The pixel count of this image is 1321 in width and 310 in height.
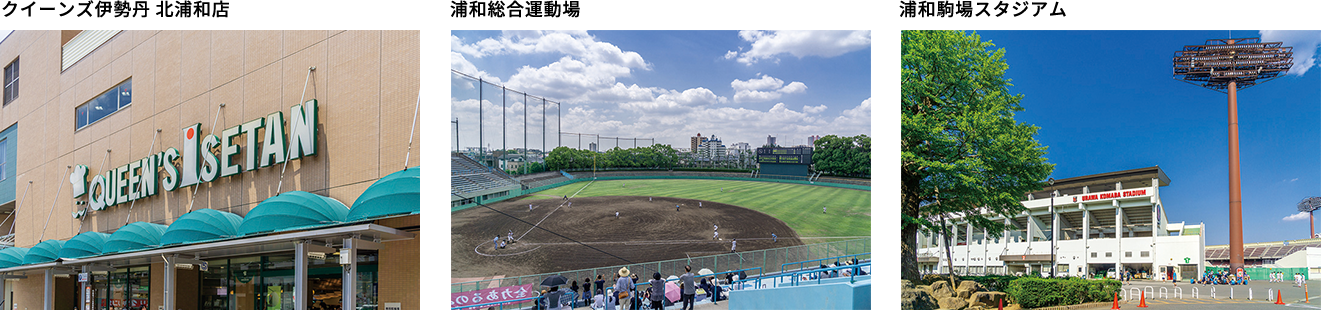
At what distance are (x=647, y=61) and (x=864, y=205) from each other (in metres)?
Answer: 5.45

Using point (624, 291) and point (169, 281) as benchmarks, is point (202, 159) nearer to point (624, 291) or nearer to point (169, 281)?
point (169, 281)

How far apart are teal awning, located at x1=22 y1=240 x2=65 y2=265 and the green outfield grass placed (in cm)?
1663

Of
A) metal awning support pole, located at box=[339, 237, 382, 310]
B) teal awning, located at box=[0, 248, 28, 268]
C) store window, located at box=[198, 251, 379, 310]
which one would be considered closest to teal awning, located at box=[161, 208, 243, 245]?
store window, located at box=[198, 251, 379, 310]

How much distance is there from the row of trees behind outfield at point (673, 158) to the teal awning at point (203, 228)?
5.78 metres

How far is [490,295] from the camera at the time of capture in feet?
35.4

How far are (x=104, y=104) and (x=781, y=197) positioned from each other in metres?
21.0

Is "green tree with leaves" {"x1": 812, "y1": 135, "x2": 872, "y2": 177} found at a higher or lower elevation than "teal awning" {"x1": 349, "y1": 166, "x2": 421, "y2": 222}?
higher

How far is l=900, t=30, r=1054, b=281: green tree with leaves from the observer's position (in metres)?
12.7

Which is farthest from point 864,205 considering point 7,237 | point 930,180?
point 7,237

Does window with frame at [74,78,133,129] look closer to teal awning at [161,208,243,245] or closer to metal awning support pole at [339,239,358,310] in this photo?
teal awning at [161,208,243,245]

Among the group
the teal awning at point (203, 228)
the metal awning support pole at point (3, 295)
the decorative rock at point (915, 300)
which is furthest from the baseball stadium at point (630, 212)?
the metal awning support pole at point (3, 295)

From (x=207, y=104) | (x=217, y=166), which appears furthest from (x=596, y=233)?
(x=207, y=104)

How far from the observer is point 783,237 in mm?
13625

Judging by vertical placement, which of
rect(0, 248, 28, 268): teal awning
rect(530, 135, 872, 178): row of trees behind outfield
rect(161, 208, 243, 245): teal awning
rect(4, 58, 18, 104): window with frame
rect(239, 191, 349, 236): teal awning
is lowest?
rect(0, 248, 28, 268): teal awning
